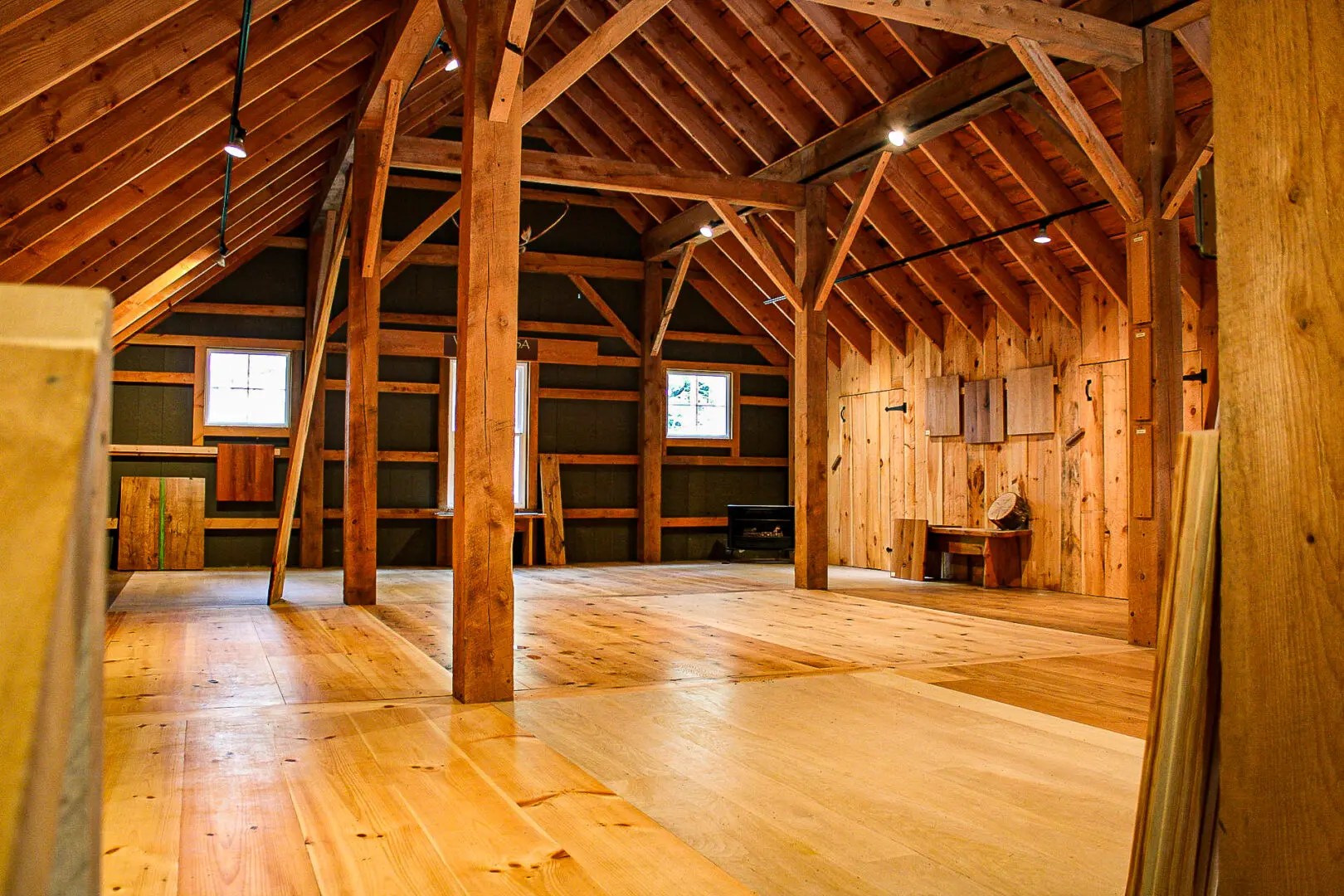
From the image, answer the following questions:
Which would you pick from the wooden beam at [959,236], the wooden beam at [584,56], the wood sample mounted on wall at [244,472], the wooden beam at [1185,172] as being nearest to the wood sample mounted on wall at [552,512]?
the wood sample mounted on wall at [244,472]

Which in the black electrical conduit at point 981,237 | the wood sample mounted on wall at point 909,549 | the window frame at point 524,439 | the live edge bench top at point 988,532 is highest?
the black electrical conduit at point 981,237

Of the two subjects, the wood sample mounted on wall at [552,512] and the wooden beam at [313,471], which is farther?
the wood sample mounted on wall at [552,512]

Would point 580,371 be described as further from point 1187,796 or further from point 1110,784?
point 1187,796

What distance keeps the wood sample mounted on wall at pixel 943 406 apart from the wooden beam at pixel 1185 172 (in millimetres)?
4638

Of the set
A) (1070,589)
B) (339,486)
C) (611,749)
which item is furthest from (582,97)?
(611,749)

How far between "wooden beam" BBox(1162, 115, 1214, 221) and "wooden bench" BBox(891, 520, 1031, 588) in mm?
4174

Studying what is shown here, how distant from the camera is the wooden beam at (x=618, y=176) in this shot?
7719 mm

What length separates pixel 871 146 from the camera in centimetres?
788

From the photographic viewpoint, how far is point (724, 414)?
12570 mm

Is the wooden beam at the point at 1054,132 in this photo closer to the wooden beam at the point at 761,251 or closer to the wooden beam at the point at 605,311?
the wooden beam at the point at 761,251

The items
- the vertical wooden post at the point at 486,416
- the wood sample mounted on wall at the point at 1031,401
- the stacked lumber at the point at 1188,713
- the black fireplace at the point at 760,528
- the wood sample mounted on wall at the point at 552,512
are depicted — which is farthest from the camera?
the black fireplace at the point at 760,528

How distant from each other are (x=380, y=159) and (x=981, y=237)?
4.69 m

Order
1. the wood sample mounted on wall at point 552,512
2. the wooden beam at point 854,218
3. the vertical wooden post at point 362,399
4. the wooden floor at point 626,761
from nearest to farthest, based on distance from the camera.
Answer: the wooden floor at point 626,761 < the vertical wooden post at point 362,399 < the wooden beam at point 854,218 < the wood sample mounted on wall at point 552,512

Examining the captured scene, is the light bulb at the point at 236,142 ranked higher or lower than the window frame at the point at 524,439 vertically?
higher
